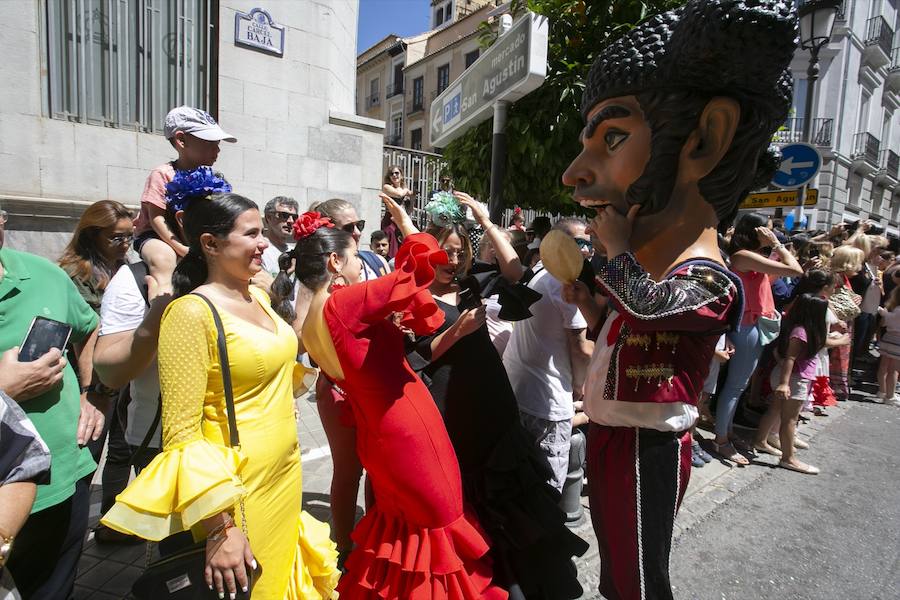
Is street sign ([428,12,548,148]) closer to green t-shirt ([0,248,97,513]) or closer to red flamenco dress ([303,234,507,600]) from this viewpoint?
red flamenco dress ([303,234,507,600])

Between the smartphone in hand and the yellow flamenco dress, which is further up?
the smartphone in hand

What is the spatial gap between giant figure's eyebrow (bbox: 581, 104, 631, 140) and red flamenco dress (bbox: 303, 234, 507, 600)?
2.13 ft

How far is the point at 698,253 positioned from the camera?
1.61m

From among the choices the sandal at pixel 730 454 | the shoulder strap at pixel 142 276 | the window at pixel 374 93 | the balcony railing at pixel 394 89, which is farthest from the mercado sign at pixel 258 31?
the window at pixel 374 93

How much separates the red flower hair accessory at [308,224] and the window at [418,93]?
32.8 m

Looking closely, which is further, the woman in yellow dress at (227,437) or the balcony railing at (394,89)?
the balcony railing at (394,89)

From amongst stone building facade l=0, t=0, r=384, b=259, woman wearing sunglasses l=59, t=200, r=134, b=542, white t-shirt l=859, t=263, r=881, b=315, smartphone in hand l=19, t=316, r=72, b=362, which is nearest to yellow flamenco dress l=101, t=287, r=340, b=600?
smartphone in hand l=19, t=316, r=72, b=362

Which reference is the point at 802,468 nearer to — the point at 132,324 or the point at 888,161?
the point at 132,324

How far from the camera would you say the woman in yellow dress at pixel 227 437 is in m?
1.47

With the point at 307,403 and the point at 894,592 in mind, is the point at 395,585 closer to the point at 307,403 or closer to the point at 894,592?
the point at 894,592

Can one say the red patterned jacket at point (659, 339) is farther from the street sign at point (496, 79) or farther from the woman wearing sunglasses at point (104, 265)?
the woman wearing sunglasses at point (104, 265)

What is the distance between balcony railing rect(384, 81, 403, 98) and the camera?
3519 cm

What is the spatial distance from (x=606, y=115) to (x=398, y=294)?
A: 0.89m

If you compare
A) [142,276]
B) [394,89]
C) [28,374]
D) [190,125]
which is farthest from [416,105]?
[28,374]
